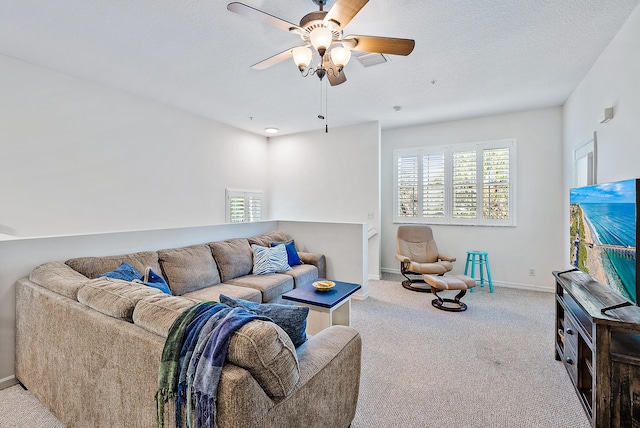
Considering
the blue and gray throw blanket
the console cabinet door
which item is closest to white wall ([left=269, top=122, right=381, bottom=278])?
the console cabinet door

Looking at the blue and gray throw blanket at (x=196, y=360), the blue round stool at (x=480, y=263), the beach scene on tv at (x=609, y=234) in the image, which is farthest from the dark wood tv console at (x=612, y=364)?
the blue round stool at (x=480, y=263)

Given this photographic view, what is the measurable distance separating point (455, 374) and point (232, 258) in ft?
8.53

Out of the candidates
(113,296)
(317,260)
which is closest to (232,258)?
(317,260)

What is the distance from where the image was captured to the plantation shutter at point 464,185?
193 inches

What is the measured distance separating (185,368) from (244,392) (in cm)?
26

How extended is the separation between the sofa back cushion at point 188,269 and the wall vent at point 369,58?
2.66 m

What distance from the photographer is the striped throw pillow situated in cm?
377

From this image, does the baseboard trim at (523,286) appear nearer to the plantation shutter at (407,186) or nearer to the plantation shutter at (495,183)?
the plantation shutter at (495,183)

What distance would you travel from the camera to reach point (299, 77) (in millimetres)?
3344

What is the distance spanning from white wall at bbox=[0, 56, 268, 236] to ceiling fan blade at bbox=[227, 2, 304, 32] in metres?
2.78

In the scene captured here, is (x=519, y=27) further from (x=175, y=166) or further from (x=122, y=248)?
(x=175, y=166)

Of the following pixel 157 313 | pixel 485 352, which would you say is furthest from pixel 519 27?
pixel 157 313

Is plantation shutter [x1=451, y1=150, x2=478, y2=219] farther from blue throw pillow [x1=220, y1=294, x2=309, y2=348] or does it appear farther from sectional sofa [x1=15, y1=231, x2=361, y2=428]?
blue throw pillow [x1=220, y1=294, x2=309, y2=348]

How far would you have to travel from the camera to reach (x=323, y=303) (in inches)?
101
